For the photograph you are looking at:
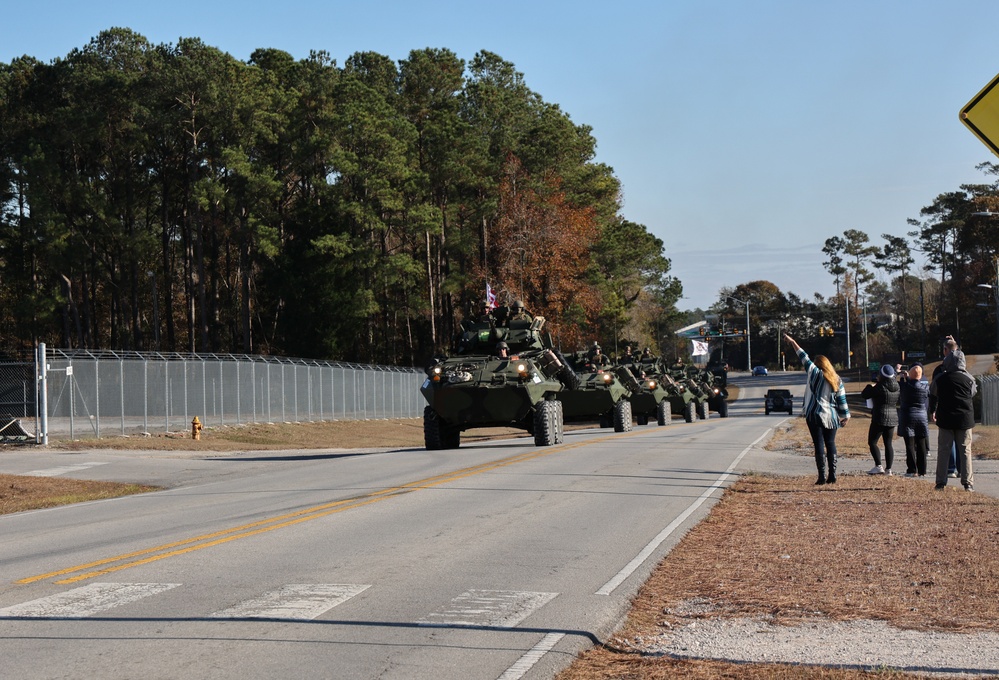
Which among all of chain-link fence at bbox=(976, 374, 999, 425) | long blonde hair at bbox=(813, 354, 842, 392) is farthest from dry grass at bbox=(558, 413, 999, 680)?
chain-link fence at bbox=(976, 374, 999, 425)

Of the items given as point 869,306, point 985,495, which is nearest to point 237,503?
point 985,495

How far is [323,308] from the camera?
66.9 m

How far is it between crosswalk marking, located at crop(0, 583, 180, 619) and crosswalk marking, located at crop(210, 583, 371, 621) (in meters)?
0.91

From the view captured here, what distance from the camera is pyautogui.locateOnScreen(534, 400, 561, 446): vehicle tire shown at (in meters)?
27.6

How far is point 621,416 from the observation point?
3688cm

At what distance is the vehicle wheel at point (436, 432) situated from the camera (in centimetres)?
2781

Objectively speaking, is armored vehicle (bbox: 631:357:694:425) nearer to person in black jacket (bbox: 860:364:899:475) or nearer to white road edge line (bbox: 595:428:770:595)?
person in black jacket (bbox: 860:364:899:475)

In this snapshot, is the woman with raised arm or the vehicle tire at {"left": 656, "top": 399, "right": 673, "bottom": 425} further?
the vehicle tire at {"left": 656, "top": 399, "right": 673, "bottom": 425}

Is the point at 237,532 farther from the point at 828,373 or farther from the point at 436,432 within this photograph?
the point at 436,432

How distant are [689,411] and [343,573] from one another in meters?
42.9

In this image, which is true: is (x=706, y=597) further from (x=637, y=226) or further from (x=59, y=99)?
(x=637, y=226)

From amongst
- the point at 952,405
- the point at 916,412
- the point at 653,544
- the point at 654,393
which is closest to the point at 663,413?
the point at 654,393

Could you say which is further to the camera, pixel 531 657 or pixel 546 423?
pixel 546 423

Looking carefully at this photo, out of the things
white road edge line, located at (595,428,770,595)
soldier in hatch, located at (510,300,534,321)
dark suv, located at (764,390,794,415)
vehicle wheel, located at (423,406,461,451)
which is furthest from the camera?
dark suv, located at (764,390,794,415)
